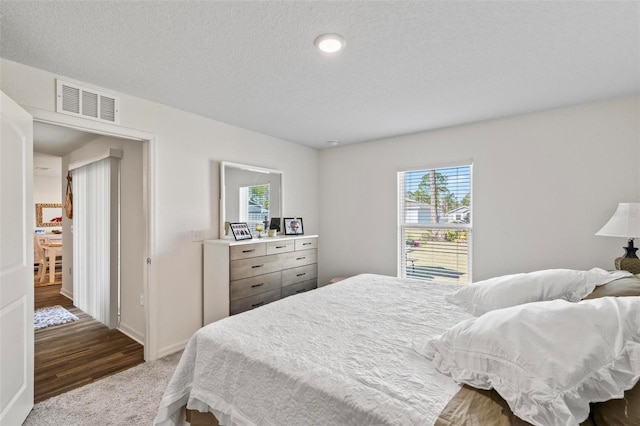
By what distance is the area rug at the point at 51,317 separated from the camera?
3721mm

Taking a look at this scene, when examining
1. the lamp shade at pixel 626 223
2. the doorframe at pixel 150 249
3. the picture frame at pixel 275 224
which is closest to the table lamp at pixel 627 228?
the lamp shade at pixel 626 223

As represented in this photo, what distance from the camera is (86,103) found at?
7.88 feet

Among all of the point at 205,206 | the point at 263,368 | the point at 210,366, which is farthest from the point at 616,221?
the point at 205,206

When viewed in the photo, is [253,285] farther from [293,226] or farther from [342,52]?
[342,52]

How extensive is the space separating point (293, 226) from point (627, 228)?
10.7ft

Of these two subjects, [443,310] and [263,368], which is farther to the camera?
[443,310]

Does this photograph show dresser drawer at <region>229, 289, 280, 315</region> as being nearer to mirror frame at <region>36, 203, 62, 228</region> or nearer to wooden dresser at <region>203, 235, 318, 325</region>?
wooden dresser at <region>203, 235, 318, 325</region>

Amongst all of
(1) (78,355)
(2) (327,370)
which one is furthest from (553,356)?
(1) (78,355)

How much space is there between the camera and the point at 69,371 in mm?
2615

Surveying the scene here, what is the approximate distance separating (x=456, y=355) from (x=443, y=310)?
839 mm

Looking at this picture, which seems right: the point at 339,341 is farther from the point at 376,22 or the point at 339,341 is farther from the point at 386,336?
the point at 376,22

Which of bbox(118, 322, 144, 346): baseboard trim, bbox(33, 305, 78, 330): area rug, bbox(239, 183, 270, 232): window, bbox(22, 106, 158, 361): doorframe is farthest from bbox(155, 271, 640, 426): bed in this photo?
bbox(33, 305, 78, 330): area rug

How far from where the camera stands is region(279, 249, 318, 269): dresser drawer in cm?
368

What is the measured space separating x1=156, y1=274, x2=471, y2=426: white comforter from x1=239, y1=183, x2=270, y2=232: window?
1.84 metres
